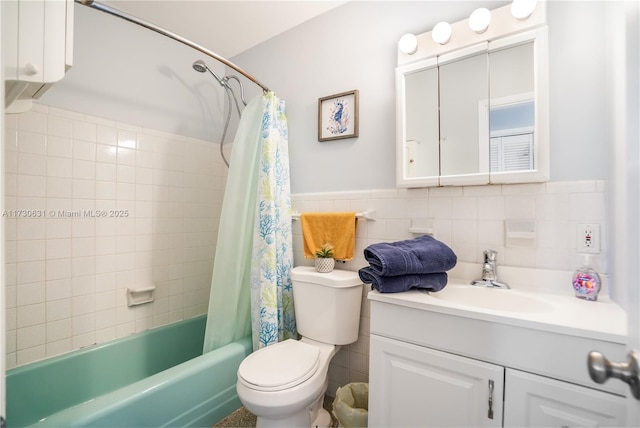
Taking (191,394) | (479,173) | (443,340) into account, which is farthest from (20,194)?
(479,173)

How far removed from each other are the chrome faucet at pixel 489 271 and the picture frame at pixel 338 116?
3.02ft

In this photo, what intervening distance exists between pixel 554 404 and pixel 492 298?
1.30 ft

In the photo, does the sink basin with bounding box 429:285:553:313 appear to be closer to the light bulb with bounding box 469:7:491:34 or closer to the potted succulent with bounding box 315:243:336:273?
the potted succulent with bounding box 315:243:336:273

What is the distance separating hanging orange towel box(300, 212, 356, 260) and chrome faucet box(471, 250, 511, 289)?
0.63 m

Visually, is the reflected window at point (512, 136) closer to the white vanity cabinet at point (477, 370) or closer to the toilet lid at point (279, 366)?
the white vanity cabinet at point (477, 370)

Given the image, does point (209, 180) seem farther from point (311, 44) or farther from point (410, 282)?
point (410, 282)

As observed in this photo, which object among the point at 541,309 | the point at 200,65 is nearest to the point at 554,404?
the point at 541,309

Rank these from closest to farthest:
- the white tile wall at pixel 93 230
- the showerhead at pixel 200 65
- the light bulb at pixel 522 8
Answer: the light bulb at pixel 522 8 → the white tile wall at pixel 93 230 → the showerhead at pixel 200 65

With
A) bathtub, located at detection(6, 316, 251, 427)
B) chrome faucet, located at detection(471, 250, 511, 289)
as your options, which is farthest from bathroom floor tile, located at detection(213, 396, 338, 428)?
chrome faucet, located at detection(471, 250, 511, 289)

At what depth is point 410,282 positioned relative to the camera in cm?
107

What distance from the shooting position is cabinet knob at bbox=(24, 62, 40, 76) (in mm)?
576

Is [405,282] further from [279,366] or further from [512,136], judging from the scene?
[512,136]

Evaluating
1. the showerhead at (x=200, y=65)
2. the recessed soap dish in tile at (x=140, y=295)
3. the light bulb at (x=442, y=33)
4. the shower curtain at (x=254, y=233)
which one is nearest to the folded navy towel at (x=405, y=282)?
the shower curtain at (x=254, y=233)

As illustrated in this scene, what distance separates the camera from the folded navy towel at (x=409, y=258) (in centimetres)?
104
